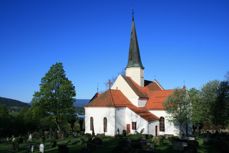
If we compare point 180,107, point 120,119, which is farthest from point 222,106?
point 120,119

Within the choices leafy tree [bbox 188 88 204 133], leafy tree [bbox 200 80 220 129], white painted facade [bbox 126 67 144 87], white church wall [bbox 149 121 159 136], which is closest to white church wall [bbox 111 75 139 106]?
white painted facade [bbox 126 67 144 87]

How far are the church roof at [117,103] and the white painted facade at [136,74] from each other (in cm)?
459

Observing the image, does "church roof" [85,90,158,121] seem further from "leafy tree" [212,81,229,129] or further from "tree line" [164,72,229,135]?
"leafy tree" [212,81,229,129]

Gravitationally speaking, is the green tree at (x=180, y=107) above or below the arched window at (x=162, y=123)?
above

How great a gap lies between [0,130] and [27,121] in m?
6.62

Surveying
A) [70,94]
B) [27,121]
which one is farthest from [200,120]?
[27,121]

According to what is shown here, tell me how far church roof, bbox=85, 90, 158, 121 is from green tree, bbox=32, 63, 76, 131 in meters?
4.39

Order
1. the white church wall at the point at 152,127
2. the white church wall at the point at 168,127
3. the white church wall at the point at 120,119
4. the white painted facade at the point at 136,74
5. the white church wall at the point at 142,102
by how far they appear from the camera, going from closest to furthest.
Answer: the white church wall at the point at 152,127 → the white church wall at the point at 120,119 → the white church wall at the point at 168,127 → the white church wall at the point at 142,102 → the white painted facade at the point at 136,74

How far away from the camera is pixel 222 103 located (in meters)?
39.2

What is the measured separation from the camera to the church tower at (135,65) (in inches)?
2010

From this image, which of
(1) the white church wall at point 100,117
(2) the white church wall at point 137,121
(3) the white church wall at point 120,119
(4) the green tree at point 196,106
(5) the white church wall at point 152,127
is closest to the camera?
(4) the green tree at point 196,106

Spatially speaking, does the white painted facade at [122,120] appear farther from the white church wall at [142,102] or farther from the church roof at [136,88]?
the church roof at [136,88]

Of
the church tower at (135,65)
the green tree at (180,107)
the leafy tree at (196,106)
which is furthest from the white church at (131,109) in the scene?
the leafy tree at (196,106)

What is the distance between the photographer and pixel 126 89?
49125 mm
